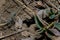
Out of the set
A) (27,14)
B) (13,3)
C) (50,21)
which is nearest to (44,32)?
(50,21)

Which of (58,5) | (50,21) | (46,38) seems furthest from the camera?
(58,5)

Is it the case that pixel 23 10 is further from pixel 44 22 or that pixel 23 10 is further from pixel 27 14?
pixel 44 22

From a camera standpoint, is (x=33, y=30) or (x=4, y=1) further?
(x=4, y=1)

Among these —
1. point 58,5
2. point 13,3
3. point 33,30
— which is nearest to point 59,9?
point 58,5

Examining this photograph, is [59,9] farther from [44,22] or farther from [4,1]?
[4,1]

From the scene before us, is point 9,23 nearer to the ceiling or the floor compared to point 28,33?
nearer to the ceiling

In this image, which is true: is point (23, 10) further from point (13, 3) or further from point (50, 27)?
point (50, 27)

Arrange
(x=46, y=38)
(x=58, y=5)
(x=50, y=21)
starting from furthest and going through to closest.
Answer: (x=58, y=5) → (x=50, y=21) → (x=46, y=38)

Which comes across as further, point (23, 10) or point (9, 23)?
point (23, 10)

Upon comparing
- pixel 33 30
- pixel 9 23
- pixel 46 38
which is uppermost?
pixel 9 23

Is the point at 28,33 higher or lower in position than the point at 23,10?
lower
